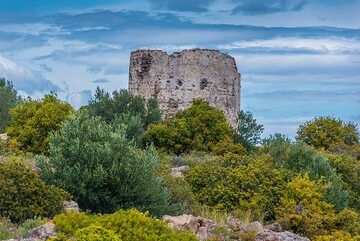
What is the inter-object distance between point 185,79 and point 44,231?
32.7 m

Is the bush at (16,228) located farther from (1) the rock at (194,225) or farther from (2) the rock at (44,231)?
(1) the rock at (194,225)

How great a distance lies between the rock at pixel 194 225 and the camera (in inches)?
704

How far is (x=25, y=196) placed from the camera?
62.6 feet

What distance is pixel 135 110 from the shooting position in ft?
147

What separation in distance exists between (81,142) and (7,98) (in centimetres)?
3640

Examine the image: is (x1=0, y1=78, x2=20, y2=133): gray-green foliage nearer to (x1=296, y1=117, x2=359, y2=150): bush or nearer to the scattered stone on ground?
(x1=296, y1=117, x2=359, y2=150): bush

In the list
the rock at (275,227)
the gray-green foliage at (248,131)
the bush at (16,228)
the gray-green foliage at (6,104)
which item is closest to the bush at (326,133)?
the gray-green foliage at (248,131)

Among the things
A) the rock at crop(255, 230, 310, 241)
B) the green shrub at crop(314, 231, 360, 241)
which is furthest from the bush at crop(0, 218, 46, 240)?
the green shrub at crop(314, 231, 360, 241)

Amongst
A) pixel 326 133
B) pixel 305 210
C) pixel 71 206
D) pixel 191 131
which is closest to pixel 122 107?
pixel 191 131

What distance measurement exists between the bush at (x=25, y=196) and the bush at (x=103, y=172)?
3.97 ft

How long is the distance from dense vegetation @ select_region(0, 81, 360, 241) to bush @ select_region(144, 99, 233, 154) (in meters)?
0.12

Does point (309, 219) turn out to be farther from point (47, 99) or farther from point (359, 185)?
point (47, 99)

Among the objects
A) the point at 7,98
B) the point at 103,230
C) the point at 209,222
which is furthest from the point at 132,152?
the point at 7,98

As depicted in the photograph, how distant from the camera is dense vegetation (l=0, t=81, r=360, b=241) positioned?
1861 centimetres
